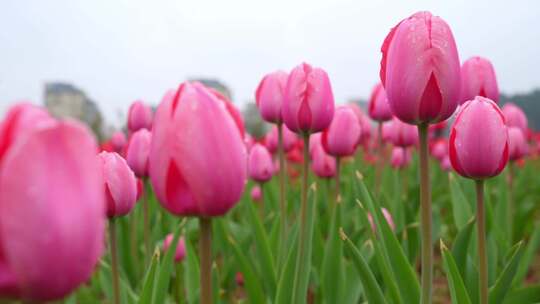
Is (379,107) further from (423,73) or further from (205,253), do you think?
(205,253)

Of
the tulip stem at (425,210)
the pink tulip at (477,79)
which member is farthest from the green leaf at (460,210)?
the tulip stem at (425,210)

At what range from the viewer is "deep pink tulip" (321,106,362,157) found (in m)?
1.95

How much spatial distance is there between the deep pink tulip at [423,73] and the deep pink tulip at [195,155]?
0.50 m

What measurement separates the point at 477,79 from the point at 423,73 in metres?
0.81

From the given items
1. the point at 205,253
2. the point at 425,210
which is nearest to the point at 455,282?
the point at 425,210

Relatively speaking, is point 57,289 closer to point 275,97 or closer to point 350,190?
point 275,97

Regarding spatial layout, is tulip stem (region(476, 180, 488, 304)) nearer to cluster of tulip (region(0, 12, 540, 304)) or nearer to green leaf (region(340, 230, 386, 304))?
cluster of tulip (region(0, 12, 540, 304))

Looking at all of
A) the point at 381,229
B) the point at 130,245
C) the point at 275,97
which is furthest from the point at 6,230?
the point at 130,245

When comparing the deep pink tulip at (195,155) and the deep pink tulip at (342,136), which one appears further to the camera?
the deep pink tulip at (342,136)

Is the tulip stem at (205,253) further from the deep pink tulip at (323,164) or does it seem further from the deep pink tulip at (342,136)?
the deep pink tulip at (323,164)

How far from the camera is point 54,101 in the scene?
88.4 ft

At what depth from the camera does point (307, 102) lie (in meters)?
1.46

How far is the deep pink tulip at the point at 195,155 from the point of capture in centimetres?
64

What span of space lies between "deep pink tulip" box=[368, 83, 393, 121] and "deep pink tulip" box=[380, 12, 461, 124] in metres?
1.27
